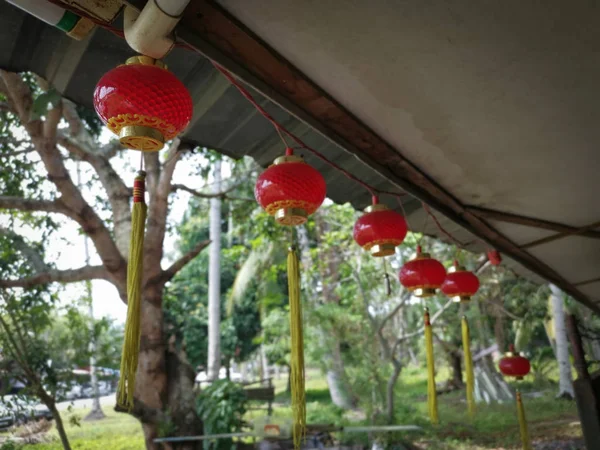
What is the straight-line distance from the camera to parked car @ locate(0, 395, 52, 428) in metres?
3.91

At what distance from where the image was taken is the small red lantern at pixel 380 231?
204cm

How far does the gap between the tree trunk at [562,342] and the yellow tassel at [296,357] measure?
8.08 meters

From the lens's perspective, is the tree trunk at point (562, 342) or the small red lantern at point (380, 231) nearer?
the small red lantern at point (380, 231)

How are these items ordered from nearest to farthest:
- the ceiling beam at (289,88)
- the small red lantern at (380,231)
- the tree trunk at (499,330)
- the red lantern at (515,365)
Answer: the ceiling beam at (289,88) < the small red lantern at (380,231) < the red lantern at (515,365) < the tree trunk at (499,330)

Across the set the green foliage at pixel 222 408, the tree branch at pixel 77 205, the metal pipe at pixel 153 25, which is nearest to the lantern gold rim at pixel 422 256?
the metal pipe at pixel 153 25

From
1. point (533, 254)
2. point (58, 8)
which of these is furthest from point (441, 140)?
point (533, 254)

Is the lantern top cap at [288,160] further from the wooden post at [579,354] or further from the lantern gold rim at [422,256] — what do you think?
the wooden post at [579,354]

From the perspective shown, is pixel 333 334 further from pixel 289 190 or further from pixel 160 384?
pixel 289 190

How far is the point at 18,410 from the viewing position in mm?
4094

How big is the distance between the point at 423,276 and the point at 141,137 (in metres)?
1.86

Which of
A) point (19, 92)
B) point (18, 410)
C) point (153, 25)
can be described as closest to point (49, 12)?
point (153, 25)

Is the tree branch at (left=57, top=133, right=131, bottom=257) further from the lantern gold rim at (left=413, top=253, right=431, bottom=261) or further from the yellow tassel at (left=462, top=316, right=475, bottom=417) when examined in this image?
the yellow tassel at (left=462, top=316, right=475, bottom=417)

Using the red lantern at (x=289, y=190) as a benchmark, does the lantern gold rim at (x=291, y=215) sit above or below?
below

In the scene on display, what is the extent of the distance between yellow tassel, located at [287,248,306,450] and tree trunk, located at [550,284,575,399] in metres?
8.08
